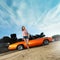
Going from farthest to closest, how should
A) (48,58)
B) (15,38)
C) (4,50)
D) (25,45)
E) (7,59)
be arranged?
(15,38) → (4,50) → (25,45) → (7,59) → (48,58)

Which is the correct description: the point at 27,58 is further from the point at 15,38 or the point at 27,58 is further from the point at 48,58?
the point at 15,38

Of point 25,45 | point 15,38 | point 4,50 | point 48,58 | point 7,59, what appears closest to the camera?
point 48,58

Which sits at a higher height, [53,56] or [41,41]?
[41,41]

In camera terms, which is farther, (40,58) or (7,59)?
(7,59)

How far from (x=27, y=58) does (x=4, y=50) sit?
6084 millimetres

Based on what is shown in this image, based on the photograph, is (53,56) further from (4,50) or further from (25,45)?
(4,50)

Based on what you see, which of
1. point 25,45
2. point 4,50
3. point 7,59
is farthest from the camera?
point 4,50

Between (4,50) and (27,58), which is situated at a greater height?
(4,50)

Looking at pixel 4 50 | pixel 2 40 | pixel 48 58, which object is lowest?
pixel 48 58

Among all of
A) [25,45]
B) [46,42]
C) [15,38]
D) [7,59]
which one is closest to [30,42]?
[25,45]

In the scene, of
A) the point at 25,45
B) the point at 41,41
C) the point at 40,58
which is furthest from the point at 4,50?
the point at 40,58

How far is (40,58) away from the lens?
960 centimetres

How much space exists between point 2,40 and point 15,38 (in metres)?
1.55

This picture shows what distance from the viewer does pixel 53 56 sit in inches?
382
